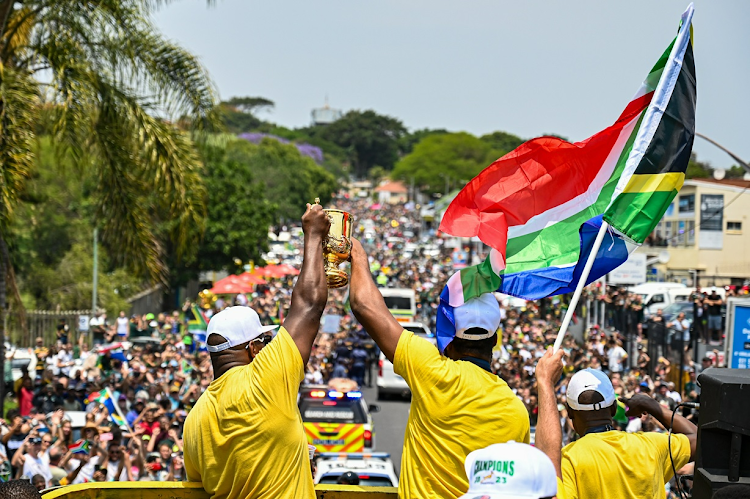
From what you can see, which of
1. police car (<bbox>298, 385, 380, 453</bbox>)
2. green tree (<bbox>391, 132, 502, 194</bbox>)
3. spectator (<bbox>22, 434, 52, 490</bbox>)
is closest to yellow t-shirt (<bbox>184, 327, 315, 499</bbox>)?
spectator (<bbox>22, 434, 52, 490</bbox>)

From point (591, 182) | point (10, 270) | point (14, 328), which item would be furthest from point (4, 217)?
point (14, 328)

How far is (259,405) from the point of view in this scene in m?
3.40

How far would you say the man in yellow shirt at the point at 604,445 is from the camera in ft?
11.6

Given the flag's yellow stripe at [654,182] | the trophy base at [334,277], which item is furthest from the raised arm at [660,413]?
the trophy base at [334,277]

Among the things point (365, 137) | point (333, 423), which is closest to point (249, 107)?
point (365, 137)

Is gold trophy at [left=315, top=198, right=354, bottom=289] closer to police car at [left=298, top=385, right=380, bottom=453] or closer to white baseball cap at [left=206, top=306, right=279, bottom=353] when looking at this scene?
white baseball cap at [left=206, top=306, right=279, bottom=353]

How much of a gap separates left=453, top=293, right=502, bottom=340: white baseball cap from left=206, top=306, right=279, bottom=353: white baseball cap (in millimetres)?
765

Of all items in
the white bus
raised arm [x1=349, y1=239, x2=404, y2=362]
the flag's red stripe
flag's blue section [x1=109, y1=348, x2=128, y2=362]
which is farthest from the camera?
the white bus

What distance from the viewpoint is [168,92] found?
41.2ft

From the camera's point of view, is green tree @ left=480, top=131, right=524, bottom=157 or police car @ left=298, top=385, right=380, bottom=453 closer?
police car @ left=298, top=385, right=380, bottom=453

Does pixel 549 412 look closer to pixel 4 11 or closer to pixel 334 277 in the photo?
pixel 334 277

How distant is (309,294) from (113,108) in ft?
30.3

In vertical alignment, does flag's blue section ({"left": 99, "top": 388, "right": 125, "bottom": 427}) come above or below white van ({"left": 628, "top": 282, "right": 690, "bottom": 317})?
below

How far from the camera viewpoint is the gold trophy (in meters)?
3.87
